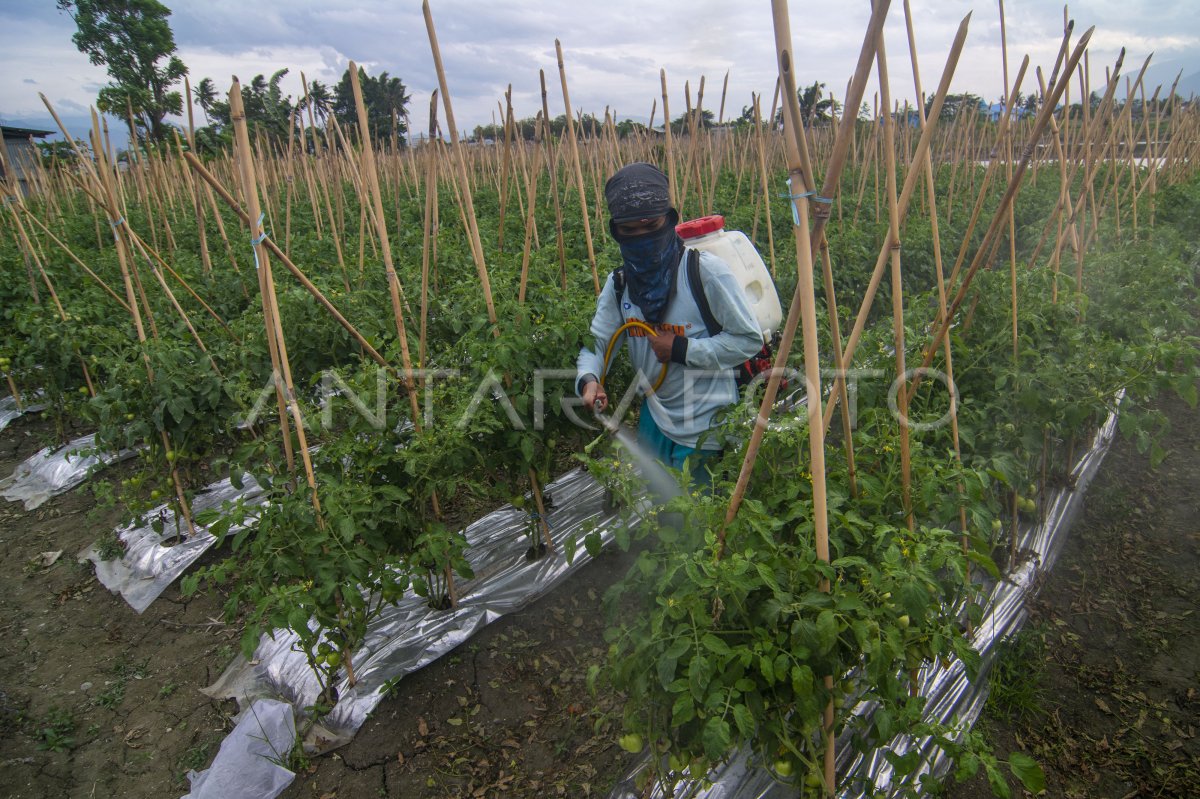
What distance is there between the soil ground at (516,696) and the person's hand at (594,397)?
3.72 feet

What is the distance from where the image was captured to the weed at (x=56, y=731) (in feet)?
8.50

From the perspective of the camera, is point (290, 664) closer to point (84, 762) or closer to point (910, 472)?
point (84, 762)

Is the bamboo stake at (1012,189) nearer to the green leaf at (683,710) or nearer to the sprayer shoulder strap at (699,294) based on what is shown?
the sprayer shoulder strap at (699,294)

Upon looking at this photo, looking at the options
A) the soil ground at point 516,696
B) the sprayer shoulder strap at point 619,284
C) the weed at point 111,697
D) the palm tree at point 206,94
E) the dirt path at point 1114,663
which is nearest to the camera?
the dirt path at point 1114,663

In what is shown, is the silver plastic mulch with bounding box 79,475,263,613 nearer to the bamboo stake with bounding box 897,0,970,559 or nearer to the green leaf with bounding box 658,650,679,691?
the green leaf with bounding box 658,650,679,691

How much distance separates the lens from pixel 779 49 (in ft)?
3.99

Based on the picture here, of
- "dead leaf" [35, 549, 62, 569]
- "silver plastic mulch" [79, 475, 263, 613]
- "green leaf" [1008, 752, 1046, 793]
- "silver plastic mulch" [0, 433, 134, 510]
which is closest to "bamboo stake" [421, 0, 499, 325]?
"silver plastic mulch" [79, 475, 263, 613]

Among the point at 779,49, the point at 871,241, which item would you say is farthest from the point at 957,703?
the point at 871,241

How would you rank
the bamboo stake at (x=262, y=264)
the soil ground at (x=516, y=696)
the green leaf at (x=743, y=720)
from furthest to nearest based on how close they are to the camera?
the soil ground at (x=516, y=696), the bamboo stake at (x=262, y=264), the green leaf at (x=743, y=720)

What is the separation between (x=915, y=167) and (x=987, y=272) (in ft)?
5.79

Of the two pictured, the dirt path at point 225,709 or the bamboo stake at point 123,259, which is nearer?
the dirt path at point 225,709

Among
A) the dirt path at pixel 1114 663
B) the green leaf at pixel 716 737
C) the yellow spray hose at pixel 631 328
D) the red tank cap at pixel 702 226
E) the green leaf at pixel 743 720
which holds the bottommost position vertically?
the dirt path at pixel 1114 663

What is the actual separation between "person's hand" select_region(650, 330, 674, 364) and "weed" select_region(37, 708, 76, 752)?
2.86 meters

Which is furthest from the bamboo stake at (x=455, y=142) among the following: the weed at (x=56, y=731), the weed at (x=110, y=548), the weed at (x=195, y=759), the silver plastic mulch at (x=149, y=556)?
the weed at (x=110, y=548)
